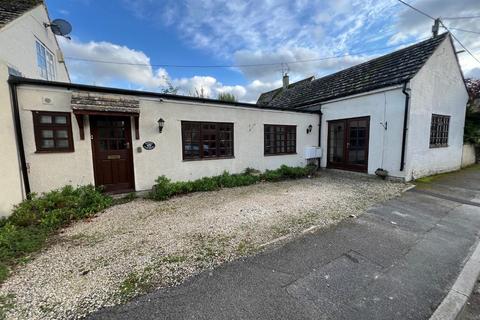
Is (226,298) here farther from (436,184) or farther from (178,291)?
(436,184)

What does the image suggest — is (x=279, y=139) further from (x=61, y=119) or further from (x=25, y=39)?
(x=25, y=39)

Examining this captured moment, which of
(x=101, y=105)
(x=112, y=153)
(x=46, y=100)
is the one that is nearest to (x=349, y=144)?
(x=112, y=153)

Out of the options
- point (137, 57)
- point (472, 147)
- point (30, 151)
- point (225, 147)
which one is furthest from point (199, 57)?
point (472, 147)

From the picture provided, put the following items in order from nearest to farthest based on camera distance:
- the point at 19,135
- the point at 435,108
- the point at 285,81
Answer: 1. the point at 19,135
2. the point at 435,108
3. the point at 285,81

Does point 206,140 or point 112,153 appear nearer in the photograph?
point 112,153

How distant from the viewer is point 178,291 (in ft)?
7.39

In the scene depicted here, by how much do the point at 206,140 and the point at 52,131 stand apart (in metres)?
4.17

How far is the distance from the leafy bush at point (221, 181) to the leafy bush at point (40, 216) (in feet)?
4.43

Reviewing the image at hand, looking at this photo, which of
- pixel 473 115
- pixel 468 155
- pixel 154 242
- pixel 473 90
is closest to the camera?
pixel 154 242

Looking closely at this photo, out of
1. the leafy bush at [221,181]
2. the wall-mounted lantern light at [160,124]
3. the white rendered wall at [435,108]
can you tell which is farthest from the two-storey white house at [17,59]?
the white rendered wall at [435,108]

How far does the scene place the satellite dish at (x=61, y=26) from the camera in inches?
333

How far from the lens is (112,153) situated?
5750 millimetres

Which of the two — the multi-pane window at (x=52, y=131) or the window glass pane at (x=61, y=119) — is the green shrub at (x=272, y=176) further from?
the window glass pane at (x=61, y=119)

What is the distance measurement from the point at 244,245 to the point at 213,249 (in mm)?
510
